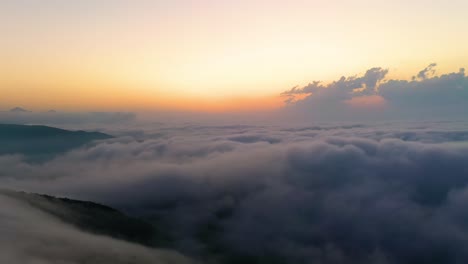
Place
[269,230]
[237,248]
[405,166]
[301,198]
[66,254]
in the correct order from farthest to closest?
[405,166] < [301,198] < [269,230] < [237,248] < [66,254]

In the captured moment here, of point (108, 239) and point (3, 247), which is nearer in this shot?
point (3, 247)

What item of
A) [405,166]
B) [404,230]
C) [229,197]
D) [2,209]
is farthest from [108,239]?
[405,166]

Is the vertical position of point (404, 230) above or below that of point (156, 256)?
below

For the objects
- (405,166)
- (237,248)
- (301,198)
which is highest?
(405,166)

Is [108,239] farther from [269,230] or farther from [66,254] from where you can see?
[269,230]

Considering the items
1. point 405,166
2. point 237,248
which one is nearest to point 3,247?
point 237,248

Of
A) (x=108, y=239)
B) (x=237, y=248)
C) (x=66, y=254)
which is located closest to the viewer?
(x=66, y=254)

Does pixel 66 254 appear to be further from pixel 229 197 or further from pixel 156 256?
pixel 229 197

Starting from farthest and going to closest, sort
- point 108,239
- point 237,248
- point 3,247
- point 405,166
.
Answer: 1. point 405,166
2. point 237,248
3. point 108,239
4. point 3,247

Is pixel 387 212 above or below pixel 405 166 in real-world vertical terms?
below
